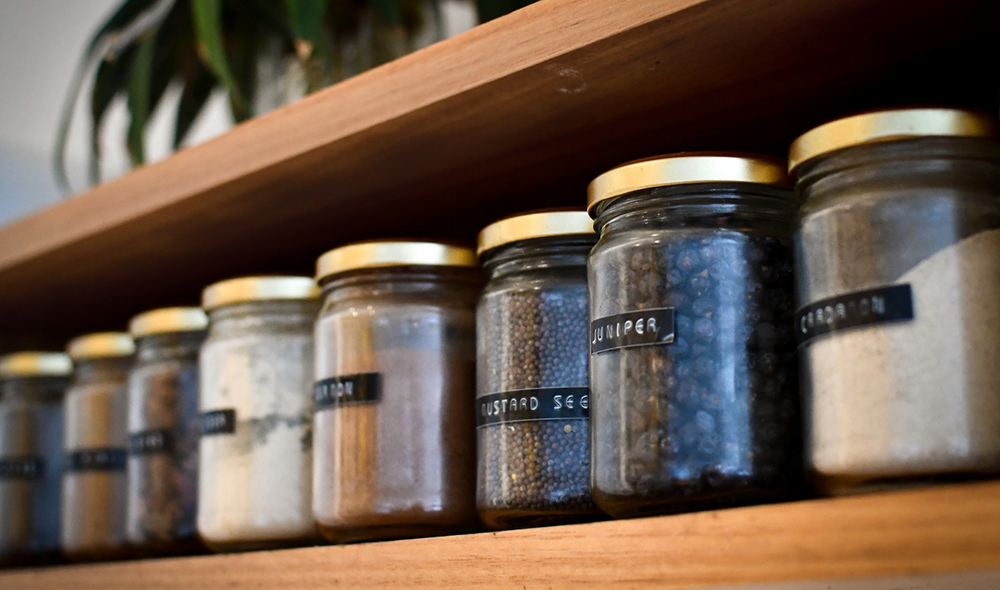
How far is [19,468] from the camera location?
127 cm

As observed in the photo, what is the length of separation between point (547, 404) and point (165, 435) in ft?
1.58

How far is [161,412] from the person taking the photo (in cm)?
109

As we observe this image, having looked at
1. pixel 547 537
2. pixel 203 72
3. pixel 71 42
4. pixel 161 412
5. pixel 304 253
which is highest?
pixel 71 42

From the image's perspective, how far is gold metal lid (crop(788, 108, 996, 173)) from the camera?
61 cm

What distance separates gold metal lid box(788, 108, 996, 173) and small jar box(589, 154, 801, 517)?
9 cm

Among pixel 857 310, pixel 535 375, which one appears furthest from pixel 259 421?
pixel 857 310

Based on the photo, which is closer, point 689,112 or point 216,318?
point 689,112

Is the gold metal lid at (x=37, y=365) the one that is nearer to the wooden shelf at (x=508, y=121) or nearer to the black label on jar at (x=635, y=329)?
the wooden shelf at (x=508, y=121)

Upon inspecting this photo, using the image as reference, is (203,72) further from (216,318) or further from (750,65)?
(750,65)

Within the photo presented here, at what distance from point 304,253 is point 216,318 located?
0.17 metres

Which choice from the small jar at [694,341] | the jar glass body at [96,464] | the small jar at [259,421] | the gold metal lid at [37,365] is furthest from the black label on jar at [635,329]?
the gold metal lid at [37,365]

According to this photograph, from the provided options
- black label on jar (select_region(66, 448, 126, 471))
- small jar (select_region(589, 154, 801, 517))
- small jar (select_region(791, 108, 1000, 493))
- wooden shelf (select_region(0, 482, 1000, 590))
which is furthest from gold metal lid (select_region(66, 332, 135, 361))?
small jar (select_region(791, 108, 1000, 493))

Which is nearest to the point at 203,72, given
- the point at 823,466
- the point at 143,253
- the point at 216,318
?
the point at 143,253

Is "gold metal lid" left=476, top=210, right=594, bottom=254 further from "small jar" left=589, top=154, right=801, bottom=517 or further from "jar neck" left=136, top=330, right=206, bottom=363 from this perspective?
"jar neck" left=136, top=330, right=206, bottom=363
